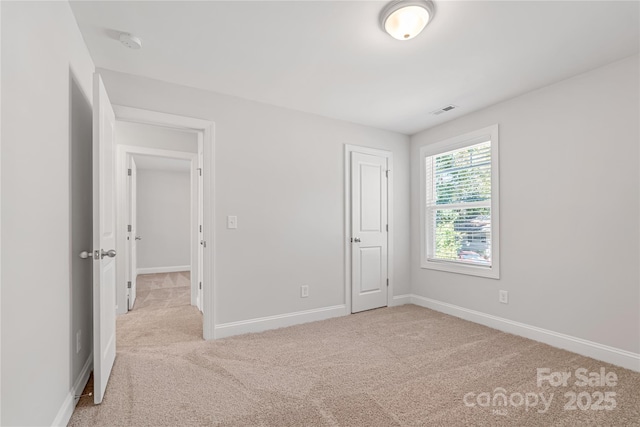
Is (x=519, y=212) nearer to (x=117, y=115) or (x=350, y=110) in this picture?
(x=350, y=110)

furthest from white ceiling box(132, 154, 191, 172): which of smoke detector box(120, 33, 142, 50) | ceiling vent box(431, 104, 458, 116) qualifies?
ceiling vent box(431, 104, 458, 116)

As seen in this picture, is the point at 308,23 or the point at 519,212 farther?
the point at 519,212

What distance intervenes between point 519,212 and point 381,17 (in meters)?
2.31

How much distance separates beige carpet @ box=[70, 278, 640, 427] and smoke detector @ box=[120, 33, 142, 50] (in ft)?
7.65

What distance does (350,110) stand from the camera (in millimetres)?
3551

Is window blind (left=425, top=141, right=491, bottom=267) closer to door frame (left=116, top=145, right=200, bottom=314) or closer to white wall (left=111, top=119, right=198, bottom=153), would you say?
white wall (left=111, top=119, right=198, bottom=153)

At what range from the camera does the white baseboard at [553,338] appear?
2.40 m

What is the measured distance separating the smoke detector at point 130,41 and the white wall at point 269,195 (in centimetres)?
56

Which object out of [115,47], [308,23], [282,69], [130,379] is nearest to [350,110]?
[282,69]

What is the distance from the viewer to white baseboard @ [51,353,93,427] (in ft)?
5.39

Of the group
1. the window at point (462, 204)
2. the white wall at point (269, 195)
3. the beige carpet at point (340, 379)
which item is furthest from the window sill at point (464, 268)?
the white wall at point (269, 195)

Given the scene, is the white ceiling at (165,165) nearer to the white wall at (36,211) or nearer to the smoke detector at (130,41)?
the smoke detector at (130,41)

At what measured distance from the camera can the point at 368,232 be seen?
159 inches

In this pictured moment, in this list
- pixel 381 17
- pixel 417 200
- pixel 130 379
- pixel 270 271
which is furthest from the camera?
pixel 417 200
